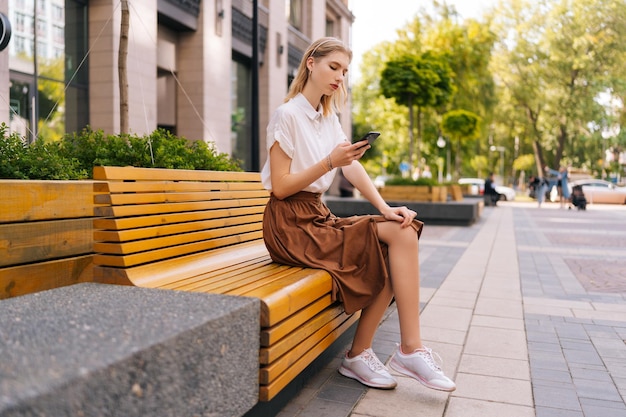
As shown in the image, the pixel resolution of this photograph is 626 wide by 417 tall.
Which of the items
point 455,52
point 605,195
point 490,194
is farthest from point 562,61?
point 490,194

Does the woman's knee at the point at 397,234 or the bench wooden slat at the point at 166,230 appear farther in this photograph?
the woman's knee at the point at 397,234

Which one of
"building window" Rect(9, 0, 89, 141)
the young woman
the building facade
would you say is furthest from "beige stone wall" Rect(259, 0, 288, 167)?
the young woman

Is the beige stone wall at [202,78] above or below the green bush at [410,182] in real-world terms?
above

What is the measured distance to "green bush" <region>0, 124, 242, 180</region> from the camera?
3.90m

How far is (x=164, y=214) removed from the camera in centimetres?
350

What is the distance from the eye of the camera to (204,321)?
2.07 m

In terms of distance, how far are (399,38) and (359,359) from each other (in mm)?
32705

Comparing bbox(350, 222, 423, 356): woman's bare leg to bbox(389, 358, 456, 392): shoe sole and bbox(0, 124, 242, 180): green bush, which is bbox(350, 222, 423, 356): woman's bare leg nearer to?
bbox(389, 358, 456, 392): shoe sole

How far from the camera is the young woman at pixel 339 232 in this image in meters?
3.41

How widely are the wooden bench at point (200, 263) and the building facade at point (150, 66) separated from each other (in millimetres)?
2514

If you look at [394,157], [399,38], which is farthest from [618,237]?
[394,157]

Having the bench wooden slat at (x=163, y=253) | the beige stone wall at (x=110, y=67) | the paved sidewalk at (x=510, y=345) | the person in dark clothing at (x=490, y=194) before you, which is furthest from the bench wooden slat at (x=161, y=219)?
the person in dark clothing at (x=490, y=194)

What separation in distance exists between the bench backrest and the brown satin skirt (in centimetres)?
47

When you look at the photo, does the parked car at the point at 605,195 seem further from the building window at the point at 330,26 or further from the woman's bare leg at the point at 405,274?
the woman's bare leg at the point at 405,274
